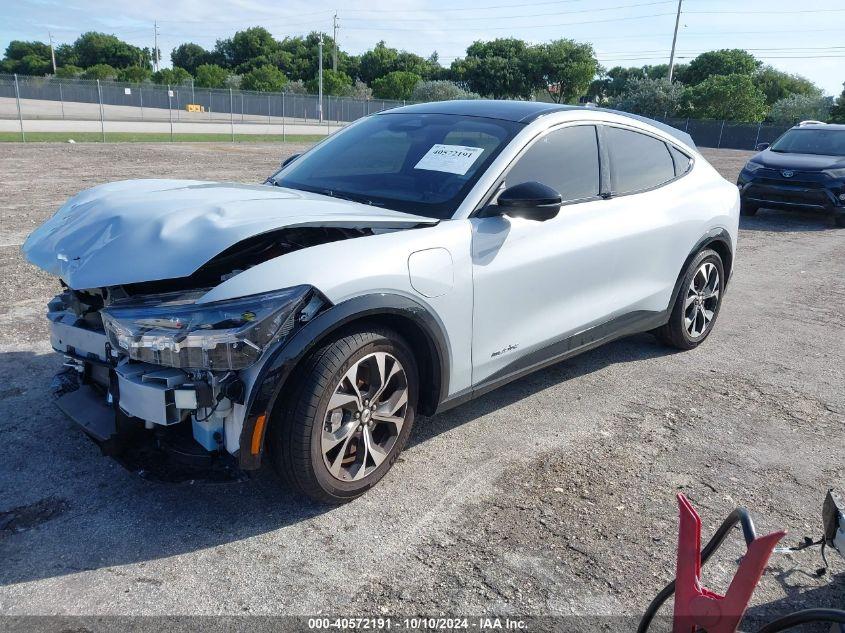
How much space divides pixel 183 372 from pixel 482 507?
4.81 ft

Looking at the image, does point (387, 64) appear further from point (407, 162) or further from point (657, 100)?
point (407, 162)

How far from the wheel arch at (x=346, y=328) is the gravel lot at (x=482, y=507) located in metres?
0.41

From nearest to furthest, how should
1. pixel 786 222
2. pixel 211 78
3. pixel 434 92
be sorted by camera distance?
1. pixel 786 222
2. pixel 434 92
3. pixel 211 78

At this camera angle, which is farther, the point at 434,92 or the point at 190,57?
the point at 190,57

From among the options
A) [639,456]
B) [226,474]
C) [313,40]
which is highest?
[313,40]

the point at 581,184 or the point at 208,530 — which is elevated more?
the point at 581,184

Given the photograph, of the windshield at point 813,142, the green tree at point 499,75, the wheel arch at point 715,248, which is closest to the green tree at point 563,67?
the green tree at point 499,75

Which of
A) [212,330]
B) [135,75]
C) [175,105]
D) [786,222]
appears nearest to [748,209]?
[786,222]

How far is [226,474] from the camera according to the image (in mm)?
2760

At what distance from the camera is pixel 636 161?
463cm

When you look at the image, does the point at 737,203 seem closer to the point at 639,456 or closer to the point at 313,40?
the point at 639,456

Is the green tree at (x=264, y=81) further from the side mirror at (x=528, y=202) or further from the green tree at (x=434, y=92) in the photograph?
the side mirror at (x=528, y=202)

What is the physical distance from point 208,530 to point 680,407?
117 inches

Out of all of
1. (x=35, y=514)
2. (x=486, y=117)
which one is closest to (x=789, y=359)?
(x=486, y=117)
